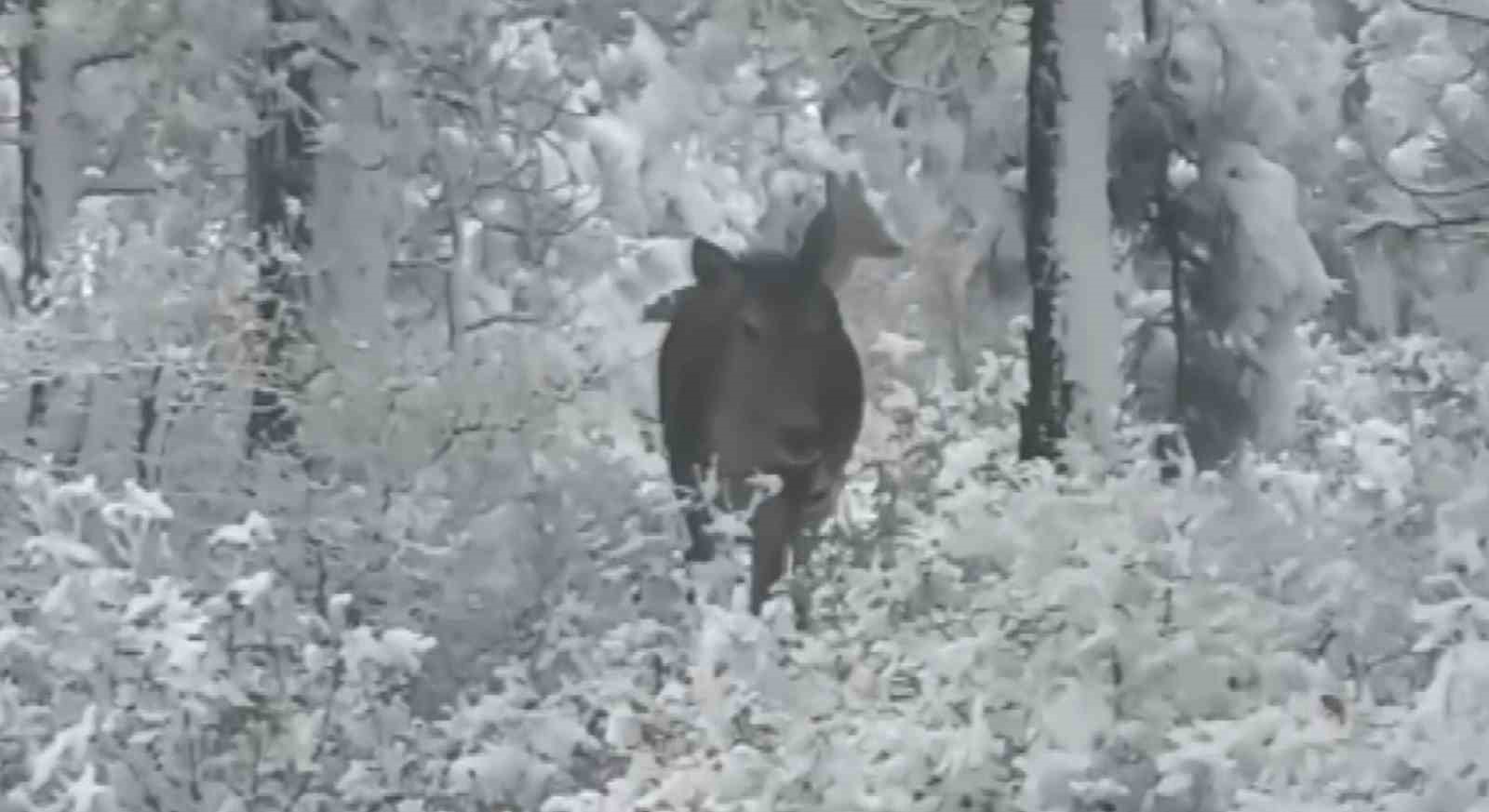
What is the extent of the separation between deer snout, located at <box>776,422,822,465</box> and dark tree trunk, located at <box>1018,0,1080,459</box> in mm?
721

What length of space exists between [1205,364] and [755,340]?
7.13 feet

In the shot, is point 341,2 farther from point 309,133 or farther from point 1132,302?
point 1132,302

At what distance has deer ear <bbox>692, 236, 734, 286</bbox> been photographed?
9062 mm

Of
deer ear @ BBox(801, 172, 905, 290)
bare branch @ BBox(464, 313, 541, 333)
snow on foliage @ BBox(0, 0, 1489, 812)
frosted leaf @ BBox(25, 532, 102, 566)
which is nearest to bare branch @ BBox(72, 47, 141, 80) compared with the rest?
snow on foliage @ BBox(0, 0, 1489, 812)

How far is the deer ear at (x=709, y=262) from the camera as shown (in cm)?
906

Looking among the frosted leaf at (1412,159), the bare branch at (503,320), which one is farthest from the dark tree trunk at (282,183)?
the frosted leaf at (1412,159)

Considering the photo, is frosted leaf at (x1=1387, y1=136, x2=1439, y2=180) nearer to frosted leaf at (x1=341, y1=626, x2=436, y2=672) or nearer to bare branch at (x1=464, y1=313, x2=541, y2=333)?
bare branch at (x1=464, y1=313, x2=541, y2=333)

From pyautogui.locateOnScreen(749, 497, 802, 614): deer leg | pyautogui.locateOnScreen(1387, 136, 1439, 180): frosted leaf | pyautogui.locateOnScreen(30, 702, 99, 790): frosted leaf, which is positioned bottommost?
pyautogui.locateOnScreen(749, 497, 802, 614): deer leg

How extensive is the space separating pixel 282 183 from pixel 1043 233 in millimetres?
2966

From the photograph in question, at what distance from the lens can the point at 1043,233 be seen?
913cm

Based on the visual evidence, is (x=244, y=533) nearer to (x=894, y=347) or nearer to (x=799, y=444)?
(x=799, y=444)

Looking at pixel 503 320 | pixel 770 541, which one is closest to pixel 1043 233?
pixel 770 541

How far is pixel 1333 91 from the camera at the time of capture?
413 inches

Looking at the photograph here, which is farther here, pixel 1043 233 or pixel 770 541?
pixel 1043 233
